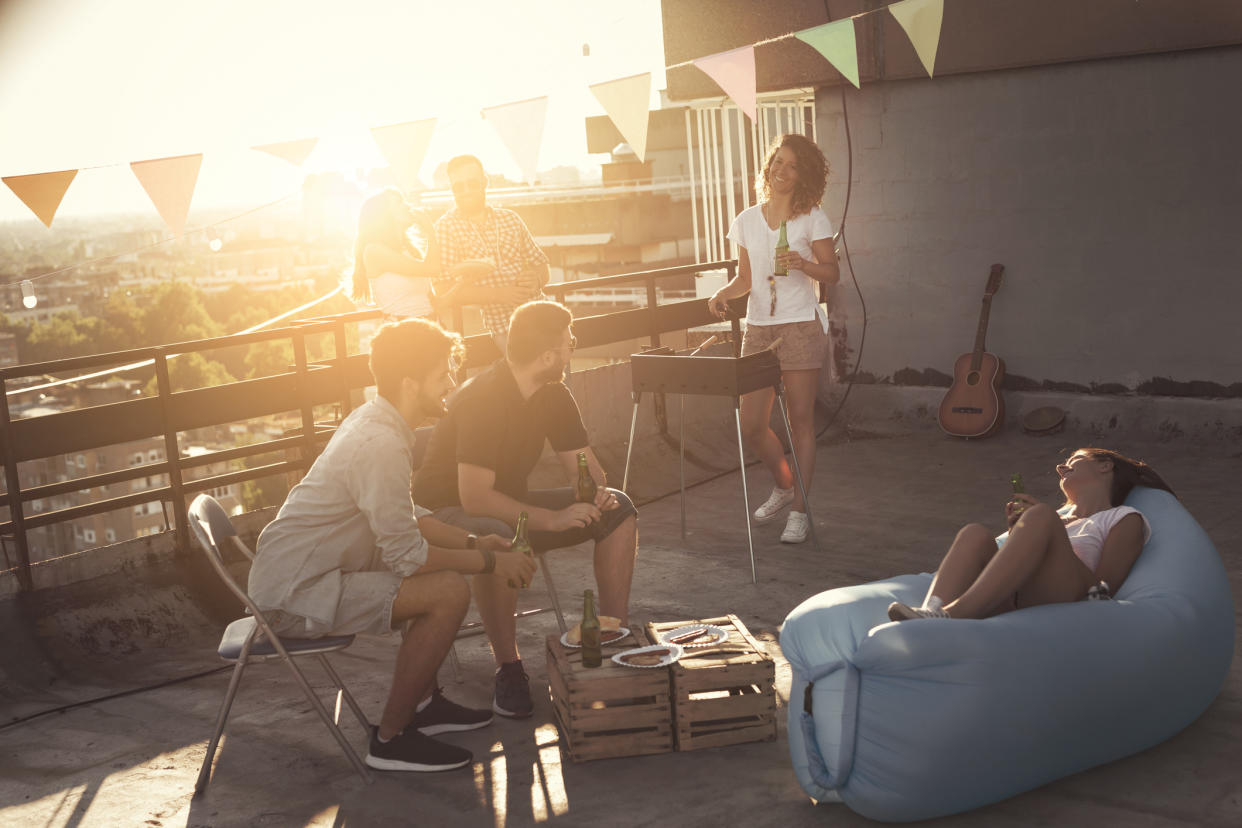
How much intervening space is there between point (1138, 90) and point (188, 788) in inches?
264

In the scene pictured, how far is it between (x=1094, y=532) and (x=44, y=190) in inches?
193

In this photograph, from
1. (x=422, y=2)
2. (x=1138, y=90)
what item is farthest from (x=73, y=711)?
(x=422, y=2)

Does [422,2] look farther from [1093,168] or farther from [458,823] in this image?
[458,823]

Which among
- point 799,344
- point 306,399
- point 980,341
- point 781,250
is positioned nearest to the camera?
point 781,250

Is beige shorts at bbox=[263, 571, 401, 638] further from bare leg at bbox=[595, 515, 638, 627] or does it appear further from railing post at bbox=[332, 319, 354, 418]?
railing post at bbox=[332, 319, 354, 418]

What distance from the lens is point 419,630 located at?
3.49m

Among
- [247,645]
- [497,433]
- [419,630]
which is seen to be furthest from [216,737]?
[497,433]

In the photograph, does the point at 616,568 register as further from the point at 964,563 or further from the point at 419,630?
the point at 964,563

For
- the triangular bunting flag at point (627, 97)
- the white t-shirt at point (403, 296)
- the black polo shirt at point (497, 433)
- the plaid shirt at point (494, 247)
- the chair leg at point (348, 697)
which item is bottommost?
the chair leg at point (348, 697)

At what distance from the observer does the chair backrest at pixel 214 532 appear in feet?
10.8

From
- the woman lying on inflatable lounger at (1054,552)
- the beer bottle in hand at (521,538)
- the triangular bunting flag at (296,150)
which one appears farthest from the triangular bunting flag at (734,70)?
the beer bottle in hand at (521,538)

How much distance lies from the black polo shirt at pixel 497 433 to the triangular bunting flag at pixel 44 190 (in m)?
2.67

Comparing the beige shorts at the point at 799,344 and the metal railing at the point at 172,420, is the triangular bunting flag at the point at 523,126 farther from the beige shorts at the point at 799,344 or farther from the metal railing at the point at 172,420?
the beige shorts at the point at 799,344

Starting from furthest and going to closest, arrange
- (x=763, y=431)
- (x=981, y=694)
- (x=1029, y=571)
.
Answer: (x=763, y=431) → (x=1029, y=571) → (x=981, y=694)
